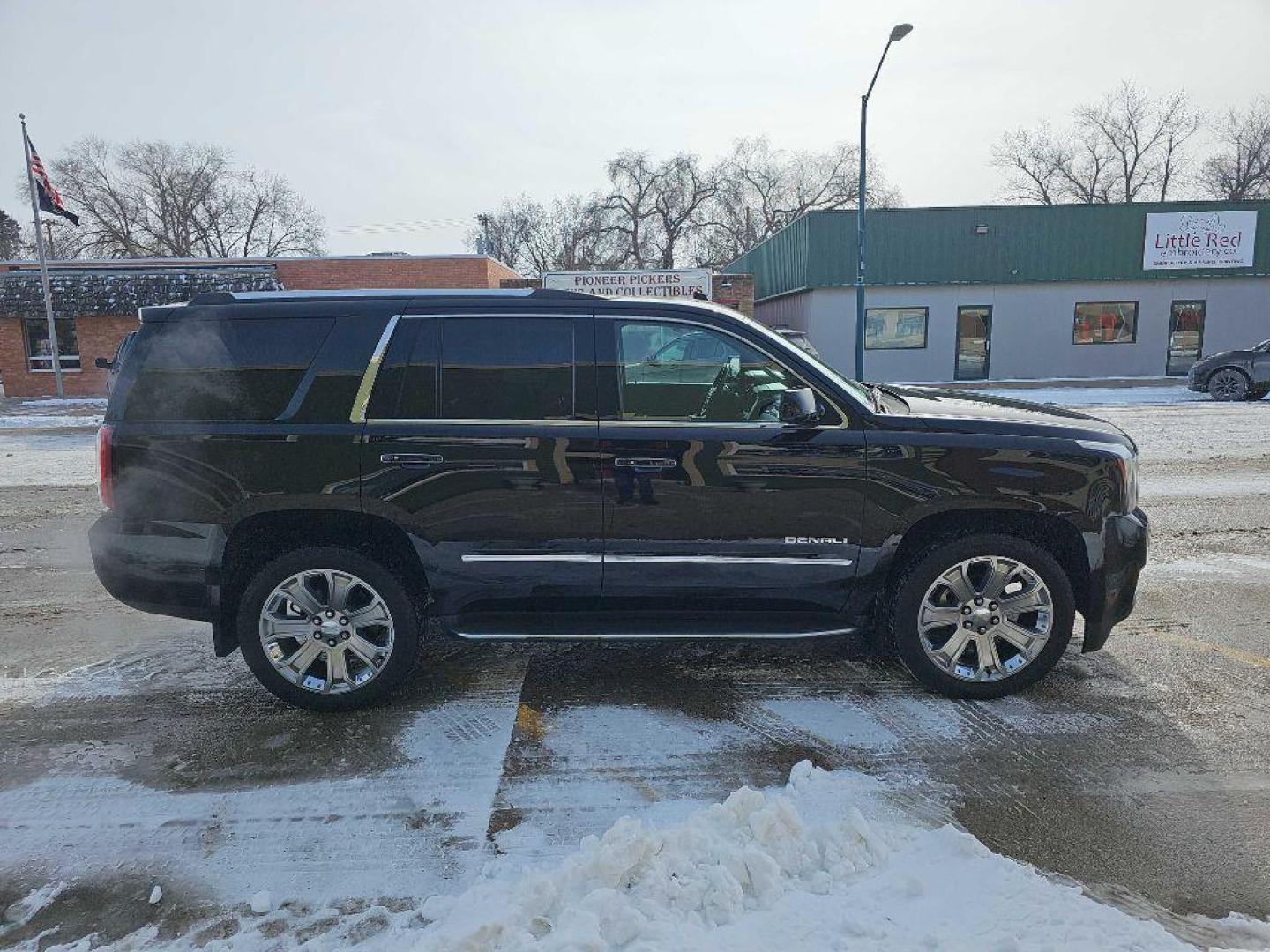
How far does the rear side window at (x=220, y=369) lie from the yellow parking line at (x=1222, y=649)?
4955 millimetres

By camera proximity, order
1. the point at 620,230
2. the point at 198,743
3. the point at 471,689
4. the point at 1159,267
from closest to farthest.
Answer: the point at 198,743
the point at 471,689
the point at 1159,267
the point at 620,230

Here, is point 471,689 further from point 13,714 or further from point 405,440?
point 13,714

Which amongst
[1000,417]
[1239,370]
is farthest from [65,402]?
[1239,370]

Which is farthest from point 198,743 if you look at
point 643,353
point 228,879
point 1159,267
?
point 1159,267

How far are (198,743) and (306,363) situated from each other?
71.1 inches

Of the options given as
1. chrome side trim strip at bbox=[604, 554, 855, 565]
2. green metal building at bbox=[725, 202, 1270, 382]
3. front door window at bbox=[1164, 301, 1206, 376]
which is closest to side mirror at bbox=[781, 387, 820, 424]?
chrome side trim strip at bbox=[604, 554, 855, 565]

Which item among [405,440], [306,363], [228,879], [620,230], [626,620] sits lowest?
[228,879]

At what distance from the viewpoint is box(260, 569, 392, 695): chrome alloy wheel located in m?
3.85

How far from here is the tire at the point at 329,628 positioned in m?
3.83

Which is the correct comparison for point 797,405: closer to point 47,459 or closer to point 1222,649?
point 1222,649

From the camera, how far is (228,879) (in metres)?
2.74

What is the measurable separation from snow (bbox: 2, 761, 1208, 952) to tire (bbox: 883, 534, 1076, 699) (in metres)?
1.17

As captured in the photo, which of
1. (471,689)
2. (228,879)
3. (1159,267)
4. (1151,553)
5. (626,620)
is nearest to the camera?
(228,879)

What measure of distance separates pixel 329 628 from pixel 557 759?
130cm
